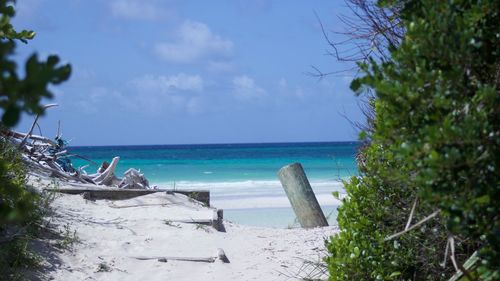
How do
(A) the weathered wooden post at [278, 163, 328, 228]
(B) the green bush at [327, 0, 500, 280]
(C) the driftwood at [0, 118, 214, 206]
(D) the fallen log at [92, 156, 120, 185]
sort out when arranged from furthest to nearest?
(D) the fallen log at [92, 156, 120, 185], (A) the weathered wooden post at [278, 163, 328, 228], (C) the driftwood at [0, 118, 214, 206], (B) the green bush at [327, 0, 500, 280]

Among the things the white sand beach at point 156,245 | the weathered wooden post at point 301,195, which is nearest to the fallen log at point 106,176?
the white sand beach at point 156,245

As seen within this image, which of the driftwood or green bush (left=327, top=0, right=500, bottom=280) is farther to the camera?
the driftwood


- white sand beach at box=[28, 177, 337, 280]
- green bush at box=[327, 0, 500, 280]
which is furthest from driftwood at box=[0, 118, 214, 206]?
green bush at box=[327, 0, 500, 280]

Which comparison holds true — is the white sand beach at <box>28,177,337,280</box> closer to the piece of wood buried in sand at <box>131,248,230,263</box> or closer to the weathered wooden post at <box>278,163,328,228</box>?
the piece of wood buried in sand at <box>131,248,230,263</box>

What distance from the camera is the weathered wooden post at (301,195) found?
10.1 metres

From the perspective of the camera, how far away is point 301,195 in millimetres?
10172

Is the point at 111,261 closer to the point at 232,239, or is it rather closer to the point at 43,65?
the point at 232,239

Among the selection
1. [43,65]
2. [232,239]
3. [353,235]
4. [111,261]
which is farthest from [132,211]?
[43,65]

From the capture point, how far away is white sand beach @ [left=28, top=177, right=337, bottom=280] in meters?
6.80

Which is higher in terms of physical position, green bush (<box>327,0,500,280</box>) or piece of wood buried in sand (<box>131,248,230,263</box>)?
green bush (<box>327,0,500,280</box>)

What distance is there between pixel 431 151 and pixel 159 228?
619cm

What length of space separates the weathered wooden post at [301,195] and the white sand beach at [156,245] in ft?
2.37

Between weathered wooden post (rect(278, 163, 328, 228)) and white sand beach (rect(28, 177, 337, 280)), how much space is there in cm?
72

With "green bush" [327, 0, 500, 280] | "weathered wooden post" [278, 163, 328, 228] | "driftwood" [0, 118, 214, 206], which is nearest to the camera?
"green bush" [327, 0, 500, 280]
